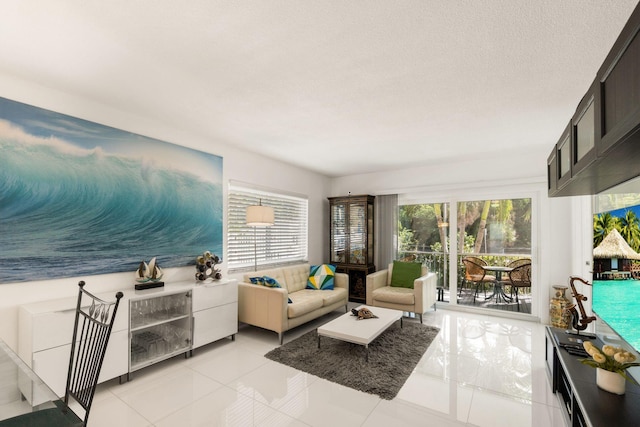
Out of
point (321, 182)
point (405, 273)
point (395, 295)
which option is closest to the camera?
point (395, 295)

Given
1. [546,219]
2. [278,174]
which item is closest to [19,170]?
[278,174]

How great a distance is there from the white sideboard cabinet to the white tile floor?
18 centimetres

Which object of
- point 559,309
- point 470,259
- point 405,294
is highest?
point 470,259

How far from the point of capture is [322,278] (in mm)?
4875

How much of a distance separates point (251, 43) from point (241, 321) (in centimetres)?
321

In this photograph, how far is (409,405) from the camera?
7.68 ft

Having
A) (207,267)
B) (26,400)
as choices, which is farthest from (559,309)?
(26,400)

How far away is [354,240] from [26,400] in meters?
4.90

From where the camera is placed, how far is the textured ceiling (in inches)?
64.5

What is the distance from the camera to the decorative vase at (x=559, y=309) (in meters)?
3.98

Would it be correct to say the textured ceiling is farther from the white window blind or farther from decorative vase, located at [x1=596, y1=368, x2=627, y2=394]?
decorative vase, located at [x1=596, y1=368, x2=627, y2=394]

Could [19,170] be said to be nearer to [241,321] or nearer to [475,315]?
[241,321]

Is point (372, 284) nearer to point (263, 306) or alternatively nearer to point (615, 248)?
point (263, 306)

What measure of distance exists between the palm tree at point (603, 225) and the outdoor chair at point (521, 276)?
2.34m
